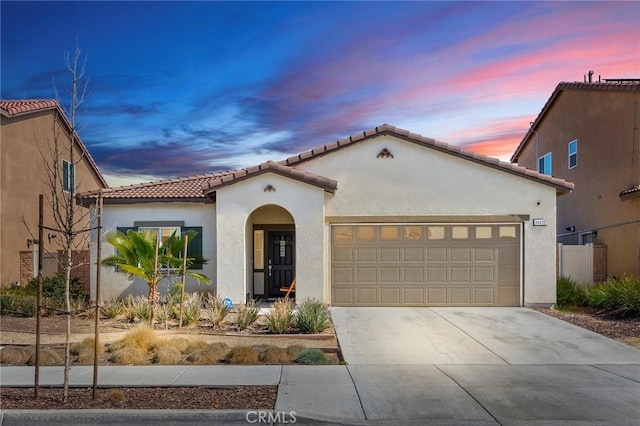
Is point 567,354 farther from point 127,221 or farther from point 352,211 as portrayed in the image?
point 127,221

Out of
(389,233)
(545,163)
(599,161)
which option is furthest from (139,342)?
(545,163)

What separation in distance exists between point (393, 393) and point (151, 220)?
451 inches

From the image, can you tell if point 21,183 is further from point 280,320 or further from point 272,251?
point 280,320

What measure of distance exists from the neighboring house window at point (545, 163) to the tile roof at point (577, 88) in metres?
1.90

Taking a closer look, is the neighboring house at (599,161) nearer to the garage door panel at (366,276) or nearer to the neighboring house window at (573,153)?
the neighboring house window at (573,153)

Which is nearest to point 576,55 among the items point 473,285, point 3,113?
point 473,285

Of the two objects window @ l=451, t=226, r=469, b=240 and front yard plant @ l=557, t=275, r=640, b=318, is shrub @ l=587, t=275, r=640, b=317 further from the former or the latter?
window @ l=451, t=226, r=469, b=240

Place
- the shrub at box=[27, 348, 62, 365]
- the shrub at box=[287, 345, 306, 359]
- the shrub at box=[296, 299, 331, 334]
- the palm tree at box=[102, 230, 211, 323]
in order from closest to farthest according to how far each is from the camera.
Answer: the shrub at box=[27, 348, 62, 365] < the shrub at box=[287, 345, 306, 359] < the shrub at box=[296, 299, 331, 334] < the palm tree at box=[102, 230, 211, 323]

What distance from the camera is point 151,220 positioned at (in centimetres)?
1666

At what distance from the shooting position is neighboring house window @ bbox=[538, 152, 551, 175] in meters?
24.7

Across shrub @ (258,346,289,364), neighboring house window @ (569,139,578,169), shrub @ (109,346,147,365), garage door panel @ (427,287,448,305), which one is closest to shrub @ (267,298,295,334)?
shrub @ (258,346,289,364)

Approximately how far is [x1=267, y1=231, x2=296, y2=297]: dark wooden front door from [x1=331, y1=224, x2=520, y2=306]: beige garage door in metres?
2.52

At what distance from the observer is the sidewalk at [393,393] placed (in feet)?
21.1

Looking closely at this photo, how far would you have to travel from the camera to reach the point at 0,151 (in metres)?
18.9
